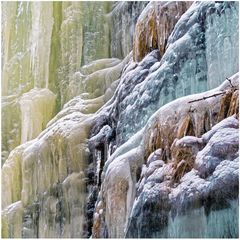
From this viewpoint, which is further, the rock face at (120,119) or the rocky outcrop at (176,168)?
the rock face at (120,119)

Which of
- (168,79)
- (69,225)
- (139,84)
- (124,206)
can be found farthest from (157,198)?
(69,225)

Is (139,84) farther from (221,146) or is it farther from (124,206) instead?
(221,146)

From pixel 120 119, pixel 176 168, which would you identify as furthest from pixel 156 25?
pixel 176 168

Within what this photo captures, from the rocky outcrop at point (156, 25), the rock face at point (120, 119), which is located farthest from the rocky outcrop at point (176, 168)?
the rocky outcrop at point (156, 25)

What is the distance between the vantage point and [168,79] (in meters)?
8.09

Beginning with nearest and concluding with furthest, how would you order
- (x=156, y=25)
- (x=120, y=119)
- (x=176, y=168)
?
(x=176, y=168)
(x=156, y=25)
(x=120, y=119)

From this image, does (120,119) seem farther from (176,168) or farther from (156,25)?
(176,168)

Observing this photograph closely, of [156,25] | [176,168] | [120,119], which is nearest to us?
[176,168]

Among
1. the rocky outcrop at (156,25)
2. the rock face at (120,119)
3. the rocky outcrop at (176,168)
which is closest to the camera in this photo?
the rocky outcrop at (176,168)

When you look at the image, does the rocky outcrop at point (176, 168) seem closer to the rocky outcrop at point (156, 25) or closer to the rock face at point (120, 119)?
the rock face at point (120, 119)

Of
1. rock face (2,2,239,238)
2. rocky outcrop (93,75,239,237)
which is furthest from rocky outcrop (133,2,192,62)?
rocky outcrop (93,75,239,237)

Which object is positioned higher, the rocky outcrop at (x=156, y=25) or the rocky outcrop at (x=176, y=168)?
the rocky outcrop at (x=156, y=25)

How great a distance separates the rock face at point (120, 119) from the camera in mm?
6441

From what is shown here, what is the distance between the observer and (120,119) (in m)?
9.36
